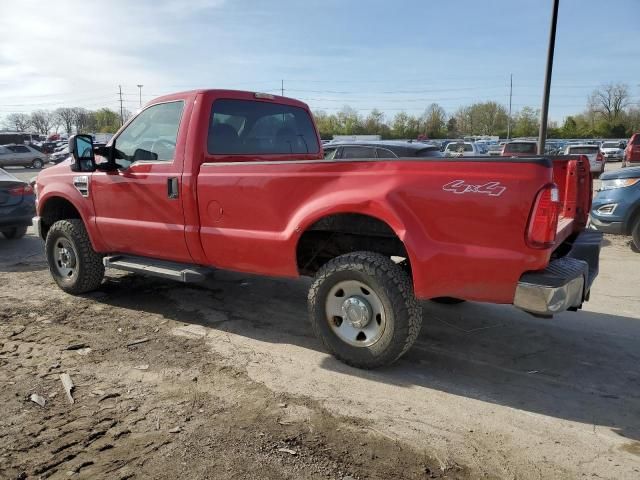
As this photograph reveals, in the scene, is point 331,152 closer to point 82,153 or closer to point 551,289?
point 82,153

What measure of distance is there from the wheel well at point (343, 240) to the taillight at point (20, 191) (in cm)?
679

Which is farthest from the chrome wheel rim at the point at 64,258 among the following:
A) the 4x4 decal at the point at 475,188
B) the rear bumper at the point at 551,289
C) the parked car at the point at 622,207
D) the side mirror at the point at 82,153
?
the parked car at the point at 622,207

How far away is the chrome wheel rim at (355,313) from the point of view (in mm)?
3686

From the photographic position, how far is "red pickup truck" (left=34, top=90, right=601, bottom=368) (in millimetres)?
3133

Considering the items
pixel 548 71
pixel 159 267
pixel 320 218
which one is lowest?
pixel 159 267

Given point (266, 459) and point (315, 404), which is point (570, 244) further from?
point (266, 459)

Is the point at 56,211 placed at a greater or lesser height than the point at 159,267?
greater

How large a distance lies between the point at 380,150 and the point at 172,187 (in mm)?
6709

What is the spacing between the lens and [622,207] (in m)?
7.86

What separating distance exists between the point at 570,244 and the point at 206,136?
10.5 ft

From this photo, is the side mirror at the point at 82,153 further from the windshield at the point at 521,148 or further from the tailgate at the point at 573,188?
the windshield at the point at 521,148

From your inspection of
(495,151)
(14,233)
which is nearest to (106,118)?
(495,151)

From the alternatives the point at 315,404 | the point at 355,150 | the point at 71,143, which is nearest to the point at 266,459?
the point at 315,404

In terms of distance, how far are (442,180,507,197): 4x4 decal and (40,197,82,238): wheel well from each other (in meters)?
4.46
